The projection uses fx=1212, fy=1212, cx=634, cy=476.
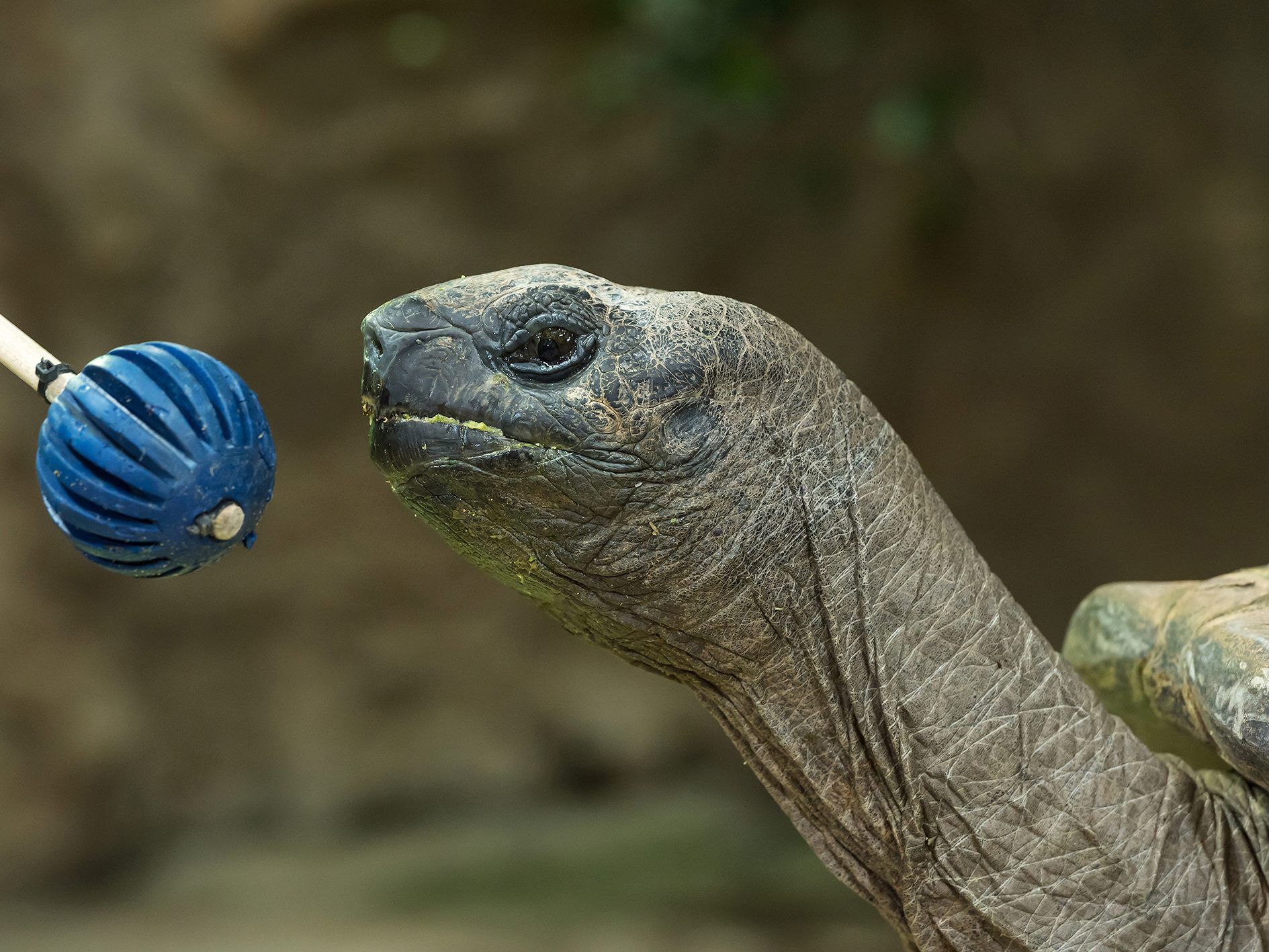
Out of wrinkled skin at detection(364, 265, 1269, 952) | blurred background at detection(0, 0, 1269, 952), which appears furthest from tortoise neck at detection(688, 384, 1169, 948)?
blurred background at detection(0, 0, 1269, 952)

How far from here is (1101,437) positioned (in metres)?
4.61

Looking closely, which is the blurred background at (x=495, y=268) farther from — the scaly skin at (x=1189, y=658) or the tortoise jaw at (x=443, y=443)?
the tortoise jaw at (x=443, y=443)

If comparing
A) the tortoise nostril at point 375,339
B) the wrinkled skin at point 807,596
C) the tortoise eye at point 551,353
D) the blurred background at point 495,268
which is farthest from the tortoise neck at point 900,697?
the blurred background at point 495,268

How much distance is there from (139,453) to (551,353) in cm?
40

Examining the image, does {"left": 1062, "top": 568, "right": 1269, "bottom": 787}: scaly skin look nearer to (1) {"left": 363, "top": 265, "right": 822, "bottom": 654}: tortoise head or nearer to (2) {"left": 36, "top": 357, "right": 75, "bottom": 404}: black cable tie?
(1) {"left": 363, "top": 265, "right": 822, "bottom": 654}: tortoise head

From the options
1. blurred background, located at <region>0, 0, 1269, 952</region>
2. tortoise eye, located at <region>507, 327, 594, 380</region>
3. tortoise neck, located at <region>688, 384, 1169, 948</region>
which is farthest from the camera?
blurred background, located at <region>0, 0, 1269, 952</region>

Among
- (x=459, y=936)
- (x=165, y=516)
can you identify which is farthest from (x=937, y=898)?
(x=459, y=936)

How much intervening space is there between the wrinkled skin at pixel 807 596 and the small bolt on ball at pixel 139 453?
0.58 ft

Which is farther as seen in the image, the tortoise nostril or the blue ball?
the tortoise nostril

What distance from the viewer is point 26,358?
1.12 metres

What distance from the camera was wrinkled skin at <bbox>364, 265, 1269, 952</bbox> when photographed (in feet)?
4.04

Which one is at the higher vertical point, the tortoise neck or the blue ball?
the blue ball

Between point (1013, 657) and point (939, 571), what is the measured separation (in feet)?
0.44

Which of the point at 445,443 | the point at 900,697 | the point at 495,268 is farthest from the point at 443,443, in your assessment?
the point at 495,268
